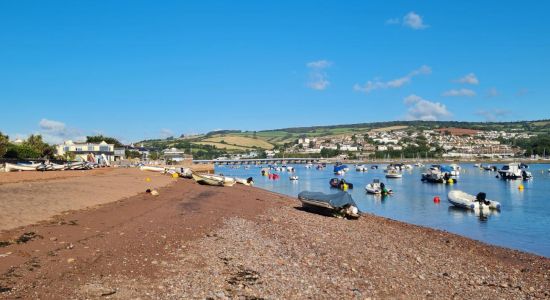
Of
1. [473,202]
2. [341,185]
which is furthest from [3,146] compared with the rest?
[473,202]

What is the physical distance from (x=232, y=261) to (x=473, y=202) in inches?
1282

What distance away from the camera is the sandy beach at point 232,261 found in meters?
10.3

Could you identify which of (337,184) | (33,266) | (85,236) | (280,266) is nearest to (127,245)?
(85,236)

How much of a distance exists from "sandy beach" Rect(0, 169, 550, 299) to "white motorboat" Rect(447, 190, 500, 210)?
18.4m

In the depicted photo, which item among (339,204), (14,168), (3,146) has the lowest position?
(339,204)

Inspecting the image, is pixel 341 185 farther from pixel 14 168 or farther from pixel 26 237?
pixel 26 237

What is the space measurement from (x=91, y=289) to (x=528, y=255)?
17325 millimetres

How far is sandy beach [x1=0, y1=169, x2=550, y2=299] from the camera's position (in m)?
10.3

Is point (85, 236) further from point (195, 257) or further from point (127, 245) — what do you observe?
point (195, 257)

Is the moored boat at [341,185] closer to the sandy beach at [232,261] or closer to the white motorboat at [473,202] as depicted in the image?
the white motorboat at [473,202]

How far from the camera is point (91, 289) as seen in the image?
31.3 ft

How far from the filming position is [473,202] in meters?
40.5

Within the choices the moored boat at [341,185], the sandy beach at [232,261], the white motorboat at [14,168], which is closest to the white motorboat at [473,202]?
the sandy beach at [232,261]

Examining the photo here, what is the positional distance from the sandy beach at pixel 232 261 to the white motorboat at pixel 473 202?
18433mm
